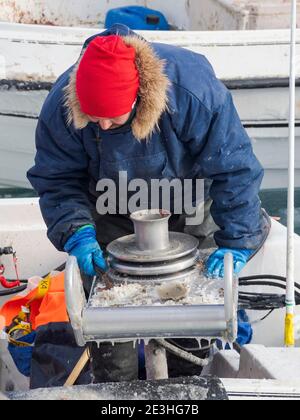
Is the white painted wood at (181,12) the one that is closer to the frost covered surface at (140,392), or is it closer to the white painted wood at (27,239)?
the white painted wood at (27,239)

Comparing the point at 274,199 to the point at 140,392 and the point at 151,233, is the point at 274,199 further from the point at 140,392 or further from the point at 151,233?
the point at 140,392

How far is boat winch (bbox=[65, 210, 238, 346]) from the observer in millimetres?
1930

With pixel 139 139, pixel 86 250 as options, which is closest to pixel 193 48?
pixel 139 139

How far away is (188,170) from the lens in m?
2.73

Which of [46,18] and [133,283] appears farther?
[46,18]

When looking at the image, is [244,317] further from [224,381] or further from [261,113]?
[261,113]

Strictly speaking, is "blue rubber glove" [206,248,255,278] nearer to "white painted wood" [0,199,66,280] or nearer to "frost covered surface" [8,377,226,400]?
"frost covered surface" [8,377,226,400]

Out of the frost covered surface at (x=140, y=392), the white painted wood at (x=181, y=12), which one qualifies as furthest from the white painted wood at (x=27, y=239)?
the white painted wood at (x=181, y=12)

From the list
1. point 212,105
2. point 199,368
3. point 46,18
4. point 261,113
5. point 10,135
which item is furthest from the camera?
point 46,18

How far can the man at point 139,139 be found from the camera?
A: 2.29 metres

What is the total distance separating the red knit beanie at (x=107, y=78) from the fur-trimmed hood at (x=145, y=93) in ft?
0.15

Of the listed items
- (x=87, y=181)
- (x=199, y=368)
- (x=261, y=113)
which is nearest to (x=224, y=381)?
(x=199, y=368)

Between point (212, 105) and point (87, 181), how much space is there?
675 mm

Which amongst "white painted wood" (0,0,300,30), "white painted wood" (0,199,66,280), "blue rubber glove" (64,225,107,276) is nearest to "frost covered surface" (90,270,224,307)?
"blue rubber glove" (64,225,107,276)
